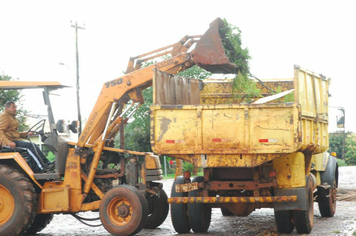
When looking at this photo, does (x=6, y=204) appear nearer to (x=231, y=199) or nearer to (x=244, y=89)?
(x=231, y=199)

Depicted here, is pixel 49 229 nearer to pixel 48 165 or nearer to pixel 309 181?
pixel 48 165

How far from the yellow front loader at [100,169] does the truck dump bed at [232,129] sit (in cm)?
82

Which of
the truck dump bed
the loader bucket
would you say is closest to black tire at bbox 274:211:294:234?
the truck dump bed

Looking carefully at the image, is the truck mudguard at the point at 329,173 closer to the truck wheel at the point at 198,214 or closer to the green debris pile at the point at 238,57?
the green debris pile at the point at 238,57

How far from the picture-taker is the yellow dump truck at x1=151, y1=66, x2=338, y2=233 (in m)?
10.0

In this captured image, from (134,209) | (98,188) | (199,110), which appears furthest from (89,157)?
(199,110)

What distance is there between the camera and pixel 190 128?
10305 millimetres

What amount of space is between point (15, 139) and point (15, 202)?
1170mm

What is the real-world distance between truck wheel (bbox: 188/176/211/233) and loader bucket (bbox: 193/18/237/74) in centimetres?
201

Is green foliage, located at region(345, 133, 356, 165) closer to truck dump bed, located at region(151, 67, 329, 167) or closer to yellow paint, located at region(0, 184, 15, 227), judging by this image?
truck dump bed, located at region(151, 67, 329, 167)

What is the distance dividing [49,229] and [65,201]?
1.68 m

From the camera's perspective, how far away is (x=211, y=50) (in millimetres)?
11008

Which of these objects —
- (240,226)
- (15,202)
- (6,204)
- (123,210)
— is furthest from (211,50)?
(6,204)

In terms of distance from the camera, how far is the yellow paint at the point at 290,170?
34.0 ft
